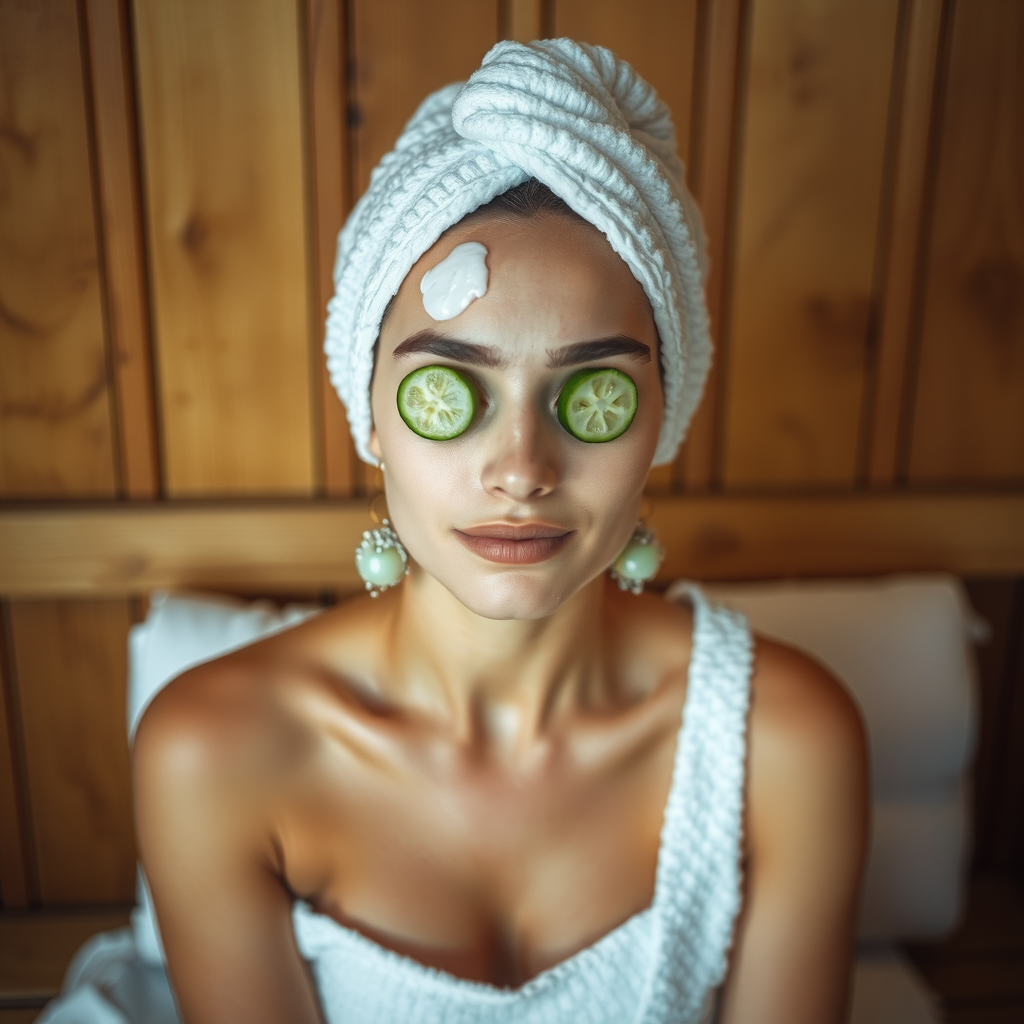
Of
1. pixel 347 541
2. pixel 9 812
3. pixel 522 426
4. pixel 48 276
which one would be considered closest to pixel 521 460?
pixel 522 426

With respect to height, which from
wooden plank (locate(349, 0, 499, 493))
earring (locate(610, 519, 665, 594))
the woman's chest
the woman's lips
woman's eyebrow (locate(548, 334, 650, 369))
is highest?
wooden plank (locate(349, 0, 499, 493))

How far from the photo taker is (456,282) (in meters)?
0.94

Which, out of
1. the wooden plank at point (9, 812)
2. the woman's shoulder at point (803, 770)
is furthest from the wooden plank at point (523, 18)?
the wooden plank at point (9, 812)

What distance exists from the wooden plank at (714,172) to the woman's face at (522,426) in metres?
0.66

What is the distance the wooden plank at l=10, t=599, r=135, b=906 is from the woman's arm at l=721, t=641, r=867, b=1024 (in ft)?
3.61

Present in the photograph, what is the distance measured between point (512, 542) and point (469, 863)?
1.49 ft

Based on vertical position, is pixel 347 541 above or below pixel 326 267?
below

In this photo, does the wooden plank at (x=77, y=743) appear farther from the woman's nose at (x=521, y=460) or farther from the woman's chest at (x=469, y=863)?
the woman's nose at (x=521, y=460)

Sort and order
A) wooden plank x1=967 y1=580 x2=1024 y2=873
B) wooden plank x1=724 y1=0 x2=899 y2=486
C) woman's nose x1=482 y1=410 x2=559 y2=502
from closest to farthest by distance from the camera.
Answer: woman's nose x1=482 y1=410 x2=559 y2=502
wooden plank x1=724 y1=0 x2=899 y2=486
wooden plank x1=967 y1=580 x2=1024 y2=873

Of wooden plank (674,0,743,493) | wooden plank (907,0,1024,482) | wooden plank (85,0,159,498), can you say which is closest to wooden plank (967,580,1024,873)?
wooden plank (907,0,1024,482)

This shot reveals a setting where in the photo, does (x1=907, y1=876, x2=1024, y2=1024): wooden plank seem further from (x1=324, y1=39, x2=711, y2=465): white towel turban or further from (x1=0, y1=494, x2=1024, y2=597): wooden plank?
(x1=324, y1=39, x2=711, y2=465): white towel turban

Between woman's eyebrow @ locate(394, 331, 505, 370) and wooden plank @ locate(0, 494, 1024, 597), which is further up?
woman's eyebrow @ locate(394, 331, 505, 370)

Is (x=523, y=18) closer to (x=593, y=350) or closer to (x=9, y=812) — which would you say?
(x=593, y=350)

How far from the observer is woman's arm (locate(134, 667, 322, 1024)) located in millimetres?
1131
